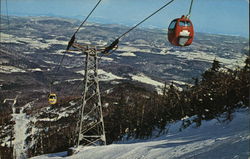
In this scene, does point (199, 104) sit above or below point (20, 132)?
above

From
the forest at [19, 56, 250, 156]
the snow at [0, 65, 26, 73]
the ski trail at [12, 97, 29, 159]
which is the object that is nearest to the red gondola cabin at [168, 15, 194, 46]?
the forest at [19, 56, 250, 156]

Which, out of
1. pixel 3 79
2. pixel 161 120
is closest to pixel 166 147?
pixel 161 120

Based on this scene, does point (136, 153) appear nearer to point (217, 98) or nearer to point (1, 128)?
point (217, 98)

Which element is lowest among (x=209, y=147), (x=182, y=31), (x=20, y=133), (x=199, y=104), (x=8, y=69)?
(x=20, y=133)

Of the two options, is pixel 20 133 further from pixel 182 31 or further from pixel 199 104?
pixel 182 31

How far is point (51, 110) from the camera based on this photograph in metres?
69.5

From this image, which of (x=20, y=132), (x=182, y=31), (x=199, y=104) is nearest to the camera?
(x=182, y=31)

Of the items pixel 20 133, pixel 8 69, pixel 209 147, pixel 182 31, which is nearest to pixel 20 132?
pixel 20 133

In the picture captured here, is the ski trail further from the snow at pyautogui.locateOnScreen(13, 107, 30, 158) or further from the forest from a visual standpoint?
the forest

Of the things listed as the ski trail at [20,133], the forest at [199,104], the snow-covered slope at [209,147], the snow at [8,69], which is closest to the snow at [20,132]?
the ski trail at [20,133]

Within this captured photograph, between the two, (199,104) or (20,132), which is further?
(20,132)

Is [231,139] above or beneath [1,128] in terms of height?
above

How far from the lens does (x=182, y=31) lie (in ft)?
25.7

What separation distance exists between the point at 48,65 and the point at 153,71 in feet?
217
